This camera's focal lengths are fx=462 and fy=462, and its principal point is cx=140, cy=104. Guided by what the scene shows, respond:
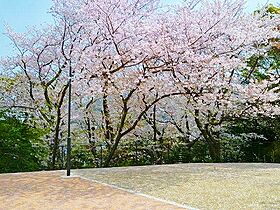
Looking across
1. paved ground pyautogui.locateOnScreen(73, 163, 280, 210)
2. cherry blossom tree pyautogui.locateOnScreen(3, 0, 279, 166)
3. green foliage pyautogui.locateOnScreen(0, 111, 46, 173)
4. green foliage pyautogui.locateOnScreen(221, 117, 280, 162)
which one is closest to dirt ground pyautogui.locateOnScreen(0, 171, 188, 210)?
paved ground pyautogui.locateOnScreen(73, 163, 280, 210)

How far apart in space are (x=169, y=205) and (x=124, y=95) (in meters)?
5.89

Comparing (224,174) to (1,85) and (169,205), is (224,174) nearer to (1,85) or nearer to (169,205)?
(169,205)

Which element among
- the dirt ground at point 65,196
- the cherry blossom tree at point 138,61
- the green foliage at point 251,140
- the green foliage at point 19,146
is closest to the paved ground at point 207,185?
the dirt ground at point 65,196

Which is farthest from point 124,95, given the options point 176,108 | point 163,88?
point 176,108

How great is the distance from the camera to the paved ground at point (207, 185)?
522cm

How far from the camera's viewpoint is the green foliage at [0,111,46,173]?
998 centimetres

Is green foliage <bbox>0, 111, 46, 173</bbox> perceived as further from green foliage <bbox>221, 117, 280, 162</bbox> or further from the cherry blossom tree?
green foliage <bbox>221, 117, 280, 162</bbox>

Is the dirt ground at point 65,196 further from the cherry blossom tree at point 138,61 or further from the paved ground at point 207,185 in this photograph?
the cherry blossom tree at point 138,61

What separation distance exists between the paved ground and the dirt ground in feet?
1.14

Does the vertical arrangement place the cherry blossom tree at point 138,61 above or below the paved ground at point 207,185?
above

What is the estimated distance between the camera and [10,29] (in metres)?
11.1

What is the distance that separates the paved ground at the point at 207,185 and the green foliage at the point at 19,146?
2.15 metres

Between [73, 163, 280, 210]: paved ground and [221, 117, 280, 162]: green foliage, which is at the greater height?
[221, 117, 280, 162]: green foliage

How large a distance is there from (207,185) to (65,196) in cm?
203
